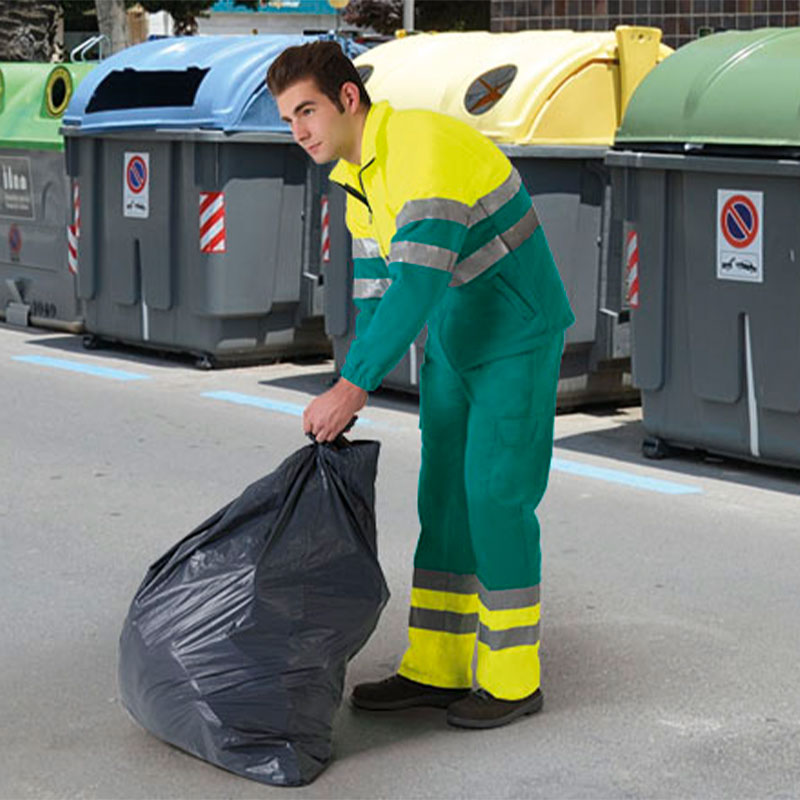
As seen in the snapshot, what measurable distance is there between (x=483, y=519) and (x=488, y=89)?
14.8 feet

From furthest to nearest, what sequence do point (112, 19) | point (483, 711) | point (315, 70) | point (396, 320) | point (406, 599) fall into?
1. point (112, 19)
2. point (406, 599)
3. point (483, 711)
4. point (315, 70)
5. point (396, 320)

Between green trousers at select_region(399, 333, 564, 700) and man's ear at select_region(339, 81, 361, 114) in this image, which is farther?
green trousers at select_region(399, 333, 564, 700)

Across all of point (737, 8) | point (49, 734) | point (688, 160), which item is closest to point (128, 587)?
point (49, 734)

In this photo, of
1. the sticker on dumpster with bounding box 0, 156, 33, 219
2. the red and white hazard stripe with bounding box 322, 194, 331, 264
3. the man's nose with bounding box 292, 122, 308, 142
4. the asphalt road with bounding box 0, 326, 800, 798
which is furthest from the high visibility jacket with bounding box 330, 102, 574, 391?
the sticker on dumpster with bounding box 0, 156, 33, 219

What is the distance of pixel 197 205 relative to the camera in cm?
980

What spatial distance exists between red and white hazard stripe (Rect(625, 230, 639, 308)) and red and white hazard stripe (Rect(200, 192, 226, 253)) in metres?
2.74

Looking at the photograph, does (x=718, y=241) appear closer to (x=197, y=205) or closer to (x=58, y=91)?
(x=197, y=205)

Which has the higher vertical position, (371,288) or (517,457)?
(371,288)

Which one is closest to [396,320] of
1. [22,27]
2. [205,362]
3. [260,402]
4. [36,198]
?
[260,402]

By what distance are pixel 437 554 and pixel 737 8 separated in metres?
12.6

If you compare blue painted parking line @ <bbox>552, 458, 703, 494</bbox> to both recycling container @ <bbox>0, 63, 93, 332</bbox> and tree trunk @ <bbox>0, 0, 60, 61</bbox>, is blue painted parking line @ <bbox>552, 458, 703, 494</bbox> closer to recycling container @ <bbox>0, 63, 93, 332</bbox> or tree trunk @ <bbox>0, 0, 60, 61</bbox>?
recycling container @ <bbox>0, 63, 93, 332</bbox>

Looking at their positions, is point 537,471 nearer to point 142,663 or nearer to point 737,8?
point 142,663

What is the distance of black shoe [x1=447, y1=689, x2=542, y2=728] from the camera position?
4.23 m

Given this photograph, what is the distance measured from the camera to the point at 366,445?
160 inches
